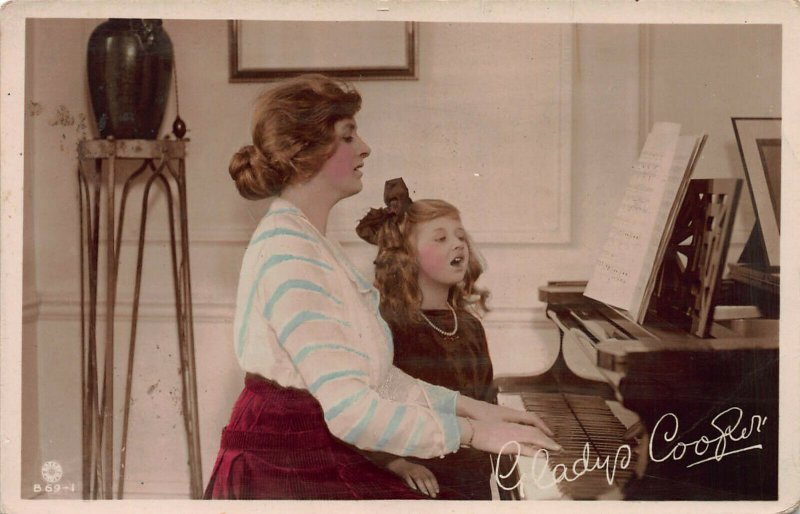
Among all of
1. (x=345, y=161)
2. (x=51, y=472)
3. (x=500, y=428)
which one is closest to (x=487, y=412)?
(x=500, y=428)

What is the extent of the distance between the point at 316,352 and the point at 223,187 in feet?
1.26

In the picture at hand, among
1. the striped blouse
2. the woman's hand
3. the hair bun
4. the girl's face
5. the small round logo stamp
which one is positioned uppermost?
the hair bun

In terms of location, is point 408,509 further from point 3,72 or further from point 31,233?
point 3,72

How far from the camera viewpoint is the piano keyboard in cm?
145

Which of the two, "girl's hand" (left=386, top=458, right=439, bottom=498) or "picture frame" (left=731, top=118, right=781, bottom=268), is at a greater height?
"picture frame" (left=731, top=118, right=781, bottom=268)

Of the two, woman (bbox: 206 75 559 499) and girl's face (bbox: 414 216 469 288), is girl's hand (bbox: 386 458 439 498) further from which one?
girl's face (bbox: 414 216 469 288)

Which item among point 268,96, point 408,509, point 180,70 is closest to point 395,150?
point 268,96

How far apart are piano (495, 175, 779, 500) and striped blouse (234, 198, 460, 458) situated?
7.2 inches

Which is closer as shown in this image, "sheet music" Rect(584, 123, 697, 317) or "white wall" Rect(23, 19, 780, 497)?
"sheet music" Rect(584, 123, 697, 317)

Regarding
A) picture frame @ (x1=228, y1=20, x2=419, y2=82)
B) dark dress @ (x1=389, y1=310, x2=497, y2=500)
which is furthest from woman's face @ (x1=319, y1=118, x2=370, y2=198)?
dark dress @ (x1=389, y1=310, x2=497, y2=500)

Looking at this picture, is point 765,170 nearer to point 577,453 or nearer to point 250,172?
point 577,453

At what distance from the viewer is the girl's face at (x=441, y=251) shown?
1.49m

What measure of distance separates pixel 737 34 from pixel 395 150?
722 millimetres

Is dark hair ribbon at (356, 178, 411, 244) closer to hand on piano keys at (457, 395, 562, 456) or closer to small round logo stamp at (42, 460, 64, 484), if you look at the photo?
hand on piano keys at (457, 395, 562, 456)
